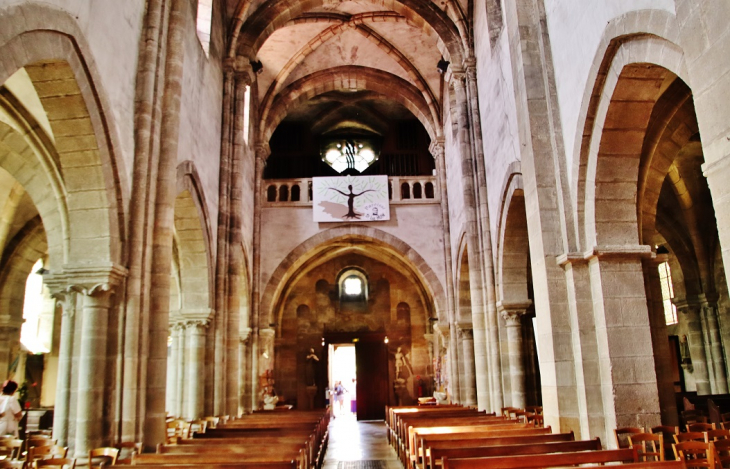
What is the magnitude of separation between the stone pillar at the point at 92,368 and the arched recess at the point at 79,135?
54cm

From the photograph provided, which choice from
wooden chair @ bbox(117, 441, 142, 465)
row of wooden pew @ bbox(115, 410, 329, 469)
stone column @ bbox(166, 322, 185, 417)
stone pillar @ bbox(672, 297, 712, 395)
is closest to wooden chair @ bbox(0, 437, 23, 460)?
wooden chair @ bbox(117, 441, 142, 465)

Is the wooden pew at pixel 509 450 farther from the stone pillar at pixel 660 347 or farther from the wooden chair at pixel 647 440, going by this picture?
the stone pillar at pixel 660 347

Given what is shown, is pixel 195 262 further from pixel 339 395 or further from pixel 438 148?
pixel 339 395

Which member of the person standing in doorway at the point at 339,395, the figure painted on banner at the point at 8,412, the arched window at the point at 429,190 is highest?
the arched window at the point at 429,190

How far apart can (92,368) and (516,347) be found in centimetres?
812

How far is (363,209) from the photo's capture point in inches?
828

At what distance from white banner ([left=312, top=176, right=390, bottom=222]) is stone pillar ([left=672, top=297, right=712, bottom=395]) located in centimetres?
939

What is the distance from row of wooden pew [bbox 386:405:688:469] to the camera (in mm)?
5414

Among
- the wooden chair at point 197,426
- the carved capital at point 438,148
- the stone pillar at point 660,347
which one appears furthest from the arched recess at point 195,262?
the carved capital at point 438,148

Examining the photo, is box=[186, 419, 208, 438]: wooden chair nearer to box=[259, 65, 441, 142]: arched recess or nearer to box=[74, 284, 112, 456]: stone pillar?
box=[74, 284, 112, 456]: stone pillar

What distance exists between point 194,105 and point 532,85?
6.60m

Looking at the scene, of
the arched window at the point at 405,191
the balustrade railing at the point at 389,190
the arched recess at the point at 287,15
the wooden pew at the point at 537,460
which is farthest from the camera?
the arched window at the point at 405,191

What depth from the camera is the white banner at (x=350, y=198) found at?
2098 cm

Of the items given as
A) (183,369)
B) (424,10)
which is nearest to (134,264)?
(183,369)
